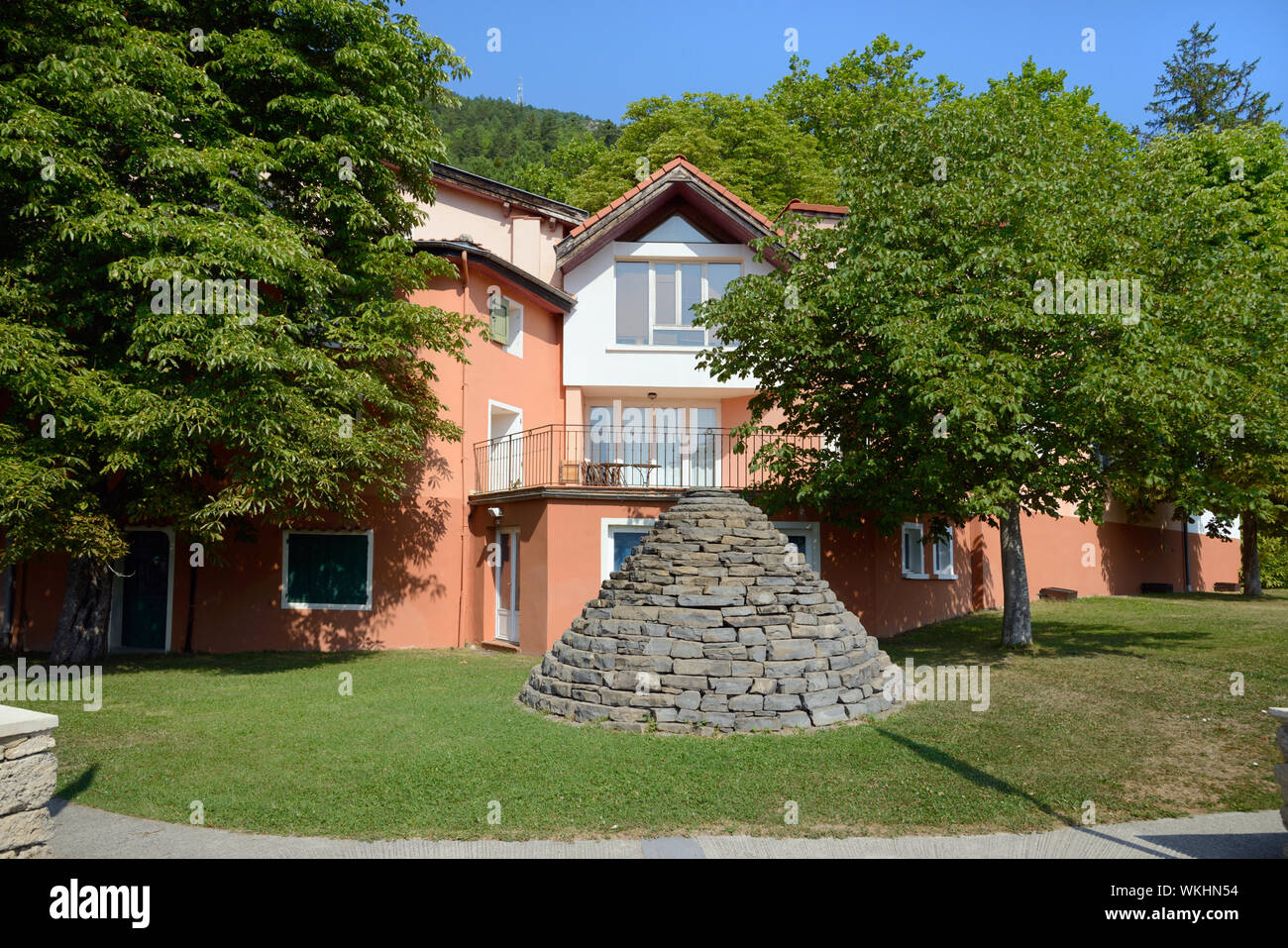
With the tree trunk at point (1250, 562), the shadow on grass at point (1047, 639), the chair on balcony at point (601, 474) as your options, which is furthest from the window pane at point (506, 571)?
the tree trunk at point (1250, 562)

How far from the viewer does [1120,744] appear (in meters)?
8.59

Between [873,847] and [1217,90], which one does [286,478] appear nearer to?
[873,847]

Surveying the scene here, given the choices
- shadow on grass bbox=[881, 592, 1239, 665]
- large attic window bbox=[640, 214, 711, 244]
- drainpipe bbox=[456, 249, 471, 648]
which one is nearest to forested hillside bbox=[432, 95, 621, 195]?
large attic window bbox=[640, 214, 711, 244]

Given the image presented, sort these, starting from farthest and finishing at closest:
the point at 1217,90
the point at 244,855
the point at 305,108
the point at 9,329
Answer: the point at 1217,90, the point at 305,108, the point at 9,329, the point at 244,855

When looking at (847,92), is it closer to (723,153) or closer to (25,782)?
(723,153)

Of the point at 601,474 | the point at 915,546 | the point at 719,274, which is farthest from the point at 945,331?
the point at 719,274

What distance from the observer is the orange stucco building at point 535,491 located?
16.5m

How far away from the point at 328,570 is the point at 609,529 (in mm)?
5937

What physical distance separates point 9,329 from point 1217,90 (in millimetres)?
44302

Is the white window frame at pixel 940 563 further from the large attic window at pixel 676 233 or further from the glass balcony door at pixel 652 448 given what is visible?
the large attic window at pixel 676 233

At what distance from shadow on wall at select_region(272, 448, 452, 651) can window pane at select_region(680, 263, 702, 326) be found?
24.5 ft

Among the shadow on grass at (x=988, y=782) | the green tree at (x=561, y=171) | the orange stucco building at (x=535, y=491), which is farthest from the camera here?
the green tree at (x=561, y=171)

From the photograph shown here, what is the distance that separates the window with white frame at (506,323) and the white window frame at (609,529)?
211 inches

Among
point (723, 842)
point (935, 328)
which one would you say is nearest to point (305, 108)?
point (935, 328)
